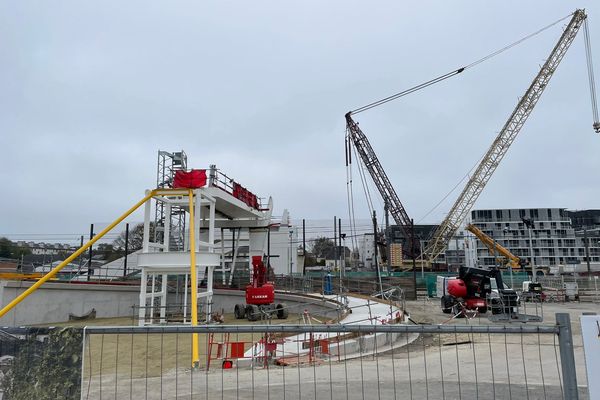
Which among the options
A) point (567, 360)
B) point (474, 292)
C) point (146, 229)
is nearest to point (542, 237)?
point (474, 292)

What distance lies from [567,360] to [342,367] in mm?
6383

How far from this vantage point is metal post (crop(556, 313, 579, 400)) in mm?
4332

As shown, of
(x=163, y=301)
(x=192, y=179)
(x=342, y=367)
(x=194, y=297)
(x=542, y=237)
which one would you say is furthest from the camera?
(x=542, y=237)

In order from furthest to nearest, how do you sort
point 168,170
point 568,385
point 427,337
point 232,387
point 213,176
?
point 168,170 → point 213,176 → point 427,337 → point 232,387 → point 568,385

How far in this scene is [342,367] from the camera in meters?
10.1

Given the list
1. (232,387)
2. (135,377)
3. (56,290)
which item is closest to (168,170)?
(56,290)

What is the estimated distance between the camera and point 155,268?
64.9 ft

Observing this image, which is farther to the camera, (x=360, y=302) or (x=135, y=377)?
(x=360, y=302)

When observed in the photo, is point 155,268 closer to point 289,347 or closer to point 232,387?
point 289,347

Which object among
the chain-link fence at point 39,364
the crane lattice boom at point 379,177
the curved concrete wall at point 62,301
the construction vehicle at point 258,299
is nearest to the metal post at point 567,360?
the chain-link fence at point 39,364

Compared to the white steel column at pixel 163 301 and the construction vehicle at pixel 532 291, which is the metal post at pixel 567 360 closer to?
the white steel column at pixel 163 301

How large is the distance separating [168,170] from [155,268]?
12.9m

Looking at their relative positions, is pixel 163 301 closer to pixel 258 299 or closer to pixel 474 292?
pixel 258 299

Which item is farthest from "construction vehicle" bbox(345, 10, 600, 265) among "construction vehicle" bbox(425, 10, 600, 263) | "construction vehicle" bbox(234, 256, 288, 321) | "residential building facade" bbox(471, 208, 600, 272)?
"residential building facade" bbox(471, 208, 600, 272)
